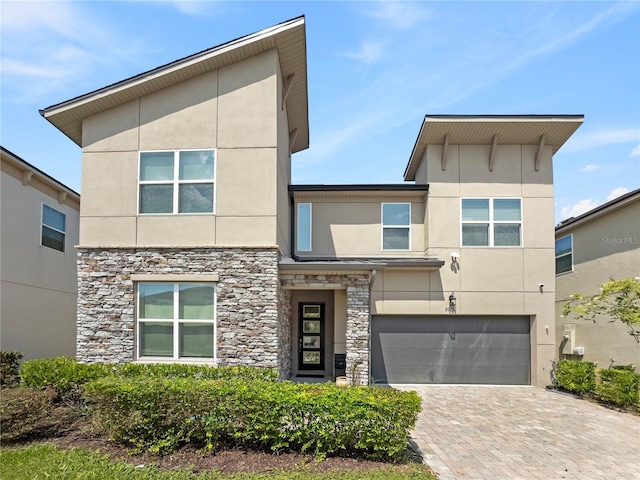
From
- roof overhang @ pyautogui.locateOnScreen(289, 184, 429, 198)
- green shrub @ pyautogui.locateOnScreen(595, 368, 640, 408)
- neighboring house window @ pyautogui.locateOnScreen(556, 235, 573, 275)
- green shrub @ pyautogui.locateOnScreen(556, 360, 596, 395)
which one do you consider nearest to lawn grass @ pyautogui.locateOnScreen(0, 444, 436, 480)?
green shrub @ pyautogui.locateOnScreen(595, 368, 640, 408)

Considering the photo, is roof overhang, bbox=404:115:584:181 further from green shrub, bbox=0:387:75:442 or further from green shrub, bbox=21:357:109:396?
green shrub, bbox=0:387:75:442

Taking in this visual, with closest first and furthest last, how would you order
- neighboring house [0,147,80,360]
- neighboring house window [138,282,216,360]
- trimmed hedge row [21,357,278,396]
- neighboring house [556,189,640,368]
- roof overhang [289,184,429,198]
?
trimmed hedge row [21,357,278,396]
neighboring house window [138,282,216,360]
neighboring house [556,189,640,368]
neighboring house [0,147,80,360]
roof overhang [289,184,429,198]

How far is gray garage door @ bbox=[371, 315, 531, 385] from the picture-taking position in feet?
41.3

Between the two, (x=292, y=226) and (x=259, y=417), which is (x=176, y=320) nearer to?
(x=259, y=417)

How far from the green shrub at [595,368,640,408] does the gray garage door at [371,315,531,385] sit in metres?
2.39

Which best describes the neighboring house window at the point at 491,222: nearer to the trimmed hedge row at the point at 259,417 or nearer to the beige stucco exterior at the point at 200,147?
the beige stucco exterior at the point at 200,147

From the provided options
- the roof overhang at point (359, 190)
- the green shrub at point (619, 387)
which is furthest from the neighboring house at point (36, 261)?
the green shrub at point (619, 387)

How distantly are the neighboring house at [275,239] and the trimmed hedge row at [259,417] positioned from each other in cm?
286

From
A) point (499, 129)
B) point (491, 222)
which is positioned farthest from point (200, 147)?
point (491, 222)

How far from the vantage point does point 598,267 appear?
41.5 ft

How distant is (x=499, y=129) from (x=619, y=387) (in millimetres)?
7281

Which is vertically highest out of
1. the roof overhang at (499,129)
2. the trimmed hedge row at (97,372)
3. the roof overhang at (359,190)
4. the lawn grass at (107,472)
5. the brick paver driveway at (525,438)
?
the roof overhang at (499,129)

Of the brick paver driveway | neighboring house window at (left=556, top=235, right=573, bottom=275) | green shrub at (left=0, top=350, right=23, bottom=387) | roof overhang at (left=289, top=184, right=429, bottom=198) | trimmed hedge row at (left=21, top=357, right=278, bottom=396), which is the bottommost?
the brick paver driveway

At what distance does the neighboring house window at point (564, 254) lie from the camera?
14.4 metres
